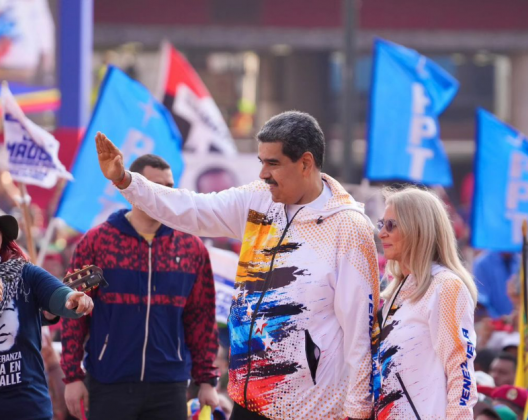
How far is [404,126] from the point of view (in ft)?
34.6

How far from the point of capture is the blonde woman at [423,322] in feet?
13.6

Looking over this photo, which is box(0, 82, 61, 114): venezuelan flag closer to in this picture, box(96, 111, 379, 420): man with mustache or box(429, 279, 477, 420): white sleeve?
box(96, 111, 379, 420): man with mustache

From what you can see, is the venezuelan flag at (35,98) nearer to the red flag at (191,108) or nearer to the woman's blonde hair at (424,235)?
the red flag at (191,108)

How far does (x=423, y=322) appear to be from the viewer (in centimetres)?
424

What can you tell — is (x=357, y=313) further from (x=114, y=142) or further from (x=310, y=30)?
(x=310, y=30)

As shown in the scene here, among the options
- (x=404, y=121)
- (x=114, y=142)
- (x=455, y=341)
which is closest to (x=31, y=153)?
(x=114, y=142)

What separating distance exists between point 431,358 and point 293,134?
1023 millimetres

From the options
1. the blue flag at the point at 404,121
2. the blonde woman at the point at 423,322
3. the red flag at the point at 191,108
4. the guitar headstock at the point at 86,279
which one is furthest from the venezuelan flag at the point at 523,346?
the red flag at the point at 191,108

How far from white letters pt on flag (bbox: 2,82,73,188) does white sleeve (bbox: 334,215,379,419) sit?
2934 millimetres

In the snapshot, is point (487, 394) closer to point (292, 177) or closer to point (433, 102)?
point (292, 177)

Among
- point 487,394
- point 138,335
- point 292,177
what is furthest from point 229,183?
point 292,177

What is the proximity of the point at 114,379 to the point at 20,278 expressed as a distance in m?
0.93

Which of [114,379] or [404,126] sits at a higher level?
[404,126]

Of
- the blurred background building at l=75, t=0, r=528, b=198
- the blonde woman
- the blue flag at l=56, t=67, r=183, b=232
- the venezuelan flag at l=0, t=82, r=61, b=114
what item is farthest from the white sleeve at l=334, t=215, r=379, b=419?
the blurred background building at l=75, t=0, r=528, b=198
